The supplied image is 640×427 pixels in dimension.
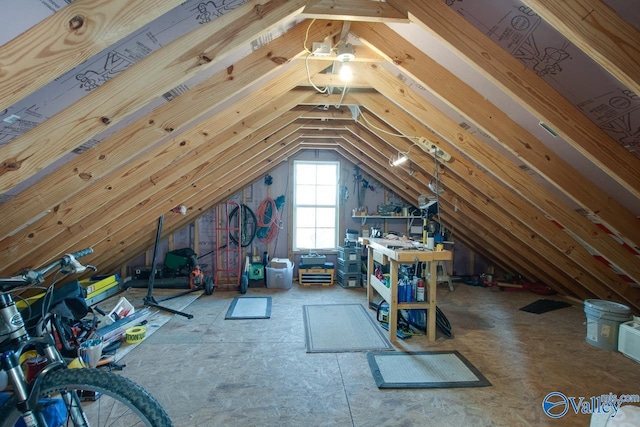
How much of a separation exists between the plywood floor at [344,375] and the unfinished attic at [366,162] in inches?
0.9

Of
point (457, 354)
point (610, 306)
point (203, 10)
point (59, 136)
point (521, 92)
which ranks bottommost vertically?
point (457, 354)

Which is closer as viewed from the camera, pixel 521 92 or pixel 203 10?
pixel 203 10

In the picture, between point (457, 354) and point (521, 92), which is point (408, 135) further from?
point (457, 354)

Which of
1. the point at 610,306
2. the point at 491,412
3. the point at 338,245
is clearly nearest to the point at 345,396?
the point at 491,412

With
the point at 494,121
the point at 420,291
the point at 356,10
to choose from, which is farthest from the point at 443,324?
the point at 356,10

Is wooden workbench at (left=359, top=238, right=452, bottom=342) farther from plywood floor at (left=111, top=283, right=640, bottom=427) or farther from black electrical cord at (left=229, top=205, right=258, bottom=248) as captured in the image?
black electrical cord at (left=229, top=205, right=258, bottom=248)

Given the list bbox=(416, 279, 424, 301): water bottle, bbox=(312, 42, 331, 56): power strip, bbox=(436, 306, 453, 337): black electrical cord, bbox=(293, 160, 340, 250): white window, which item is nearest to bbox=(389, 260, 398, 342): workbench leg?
bbox=(416, 279, 424, 301): water bottle

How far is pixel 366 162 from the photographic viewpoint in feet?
18.1

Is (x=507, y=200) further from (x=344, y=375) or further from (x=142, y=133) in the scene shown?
(x=142, y=133)

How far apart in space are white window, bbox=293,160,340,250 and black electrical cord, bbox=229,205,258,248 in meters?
0.83

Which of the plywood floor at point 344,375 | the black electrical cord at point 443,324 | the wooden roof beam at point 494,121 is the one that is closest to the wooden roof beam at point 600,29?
the wooden roof beam at point 494,121

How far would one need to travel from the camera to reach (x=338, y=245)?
6.39m

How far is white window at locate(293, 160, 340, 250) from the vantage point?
6.40 meters

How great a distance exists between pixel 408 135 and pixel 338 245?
3487 mm
